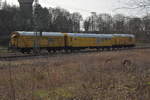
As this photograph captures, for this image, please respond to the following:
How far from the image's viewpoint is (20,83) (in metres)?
8.36

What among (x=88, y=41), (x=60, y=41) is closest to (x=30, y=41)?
(x=60, y=41)

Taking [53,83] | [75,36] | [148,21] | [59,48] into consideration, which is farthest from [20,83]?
[75,36]

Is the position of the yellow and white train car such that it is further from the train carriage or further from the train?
the train carriage

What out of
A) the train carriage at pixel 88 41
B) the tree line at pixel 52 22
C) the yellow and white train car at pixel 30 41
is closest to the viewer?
the yellow and white train car at pixel 30 41

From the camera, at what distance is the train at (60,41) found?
3019 cm

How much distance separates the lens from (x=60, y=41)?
3438 cm

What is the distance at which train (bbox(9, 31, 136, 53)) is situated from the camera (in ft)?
99.0

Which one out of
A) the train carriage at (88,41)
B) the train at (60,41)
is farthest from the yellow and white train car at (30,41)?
the train carriage at (88,41)

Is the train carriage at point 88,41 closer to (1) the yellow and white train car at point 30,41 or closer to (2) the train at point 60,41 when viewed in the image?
(2) the train at point 60,41

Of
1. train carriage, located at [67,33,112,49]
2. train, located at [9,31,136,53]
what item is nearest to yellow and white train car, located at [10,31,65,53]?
train, located at [9,31,136,53]

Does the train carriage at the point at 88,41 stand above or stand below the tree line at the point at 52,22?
below

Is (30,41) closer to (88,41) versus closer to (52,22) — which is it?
(88,41)

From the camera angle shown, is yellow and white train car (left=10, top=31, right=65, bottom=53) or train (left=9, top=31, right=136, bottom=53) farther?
train (left=9, top=31, right=136, bottom=53)

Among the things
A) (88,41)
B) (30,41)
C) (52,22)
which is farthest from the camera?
(52,22)
